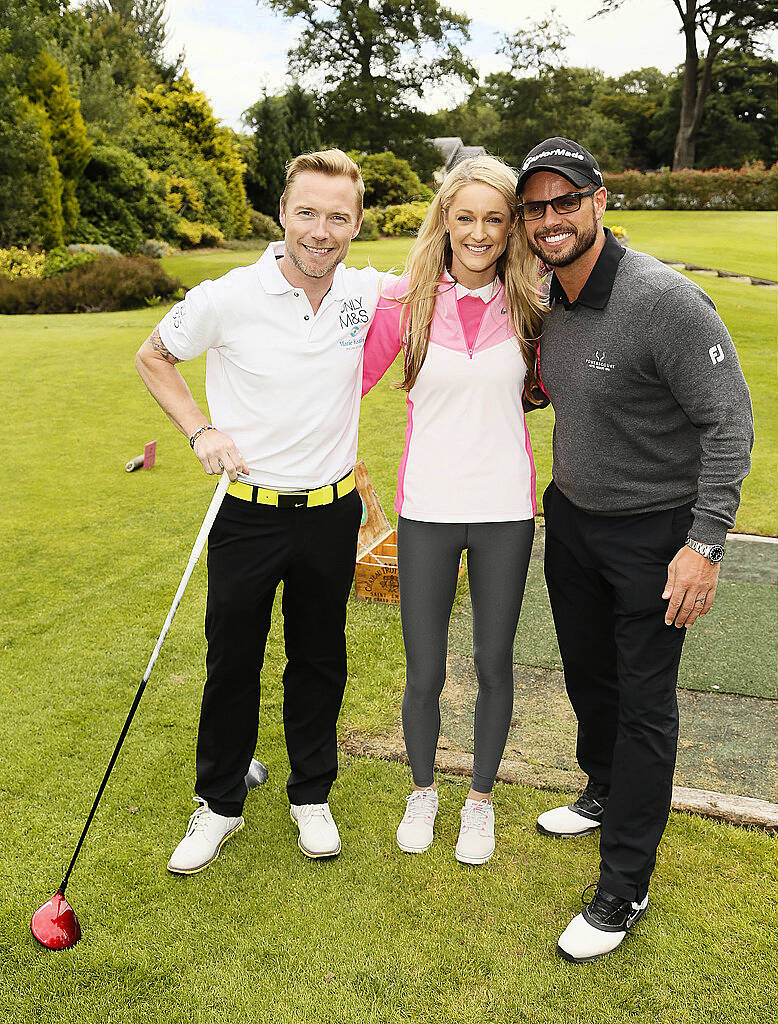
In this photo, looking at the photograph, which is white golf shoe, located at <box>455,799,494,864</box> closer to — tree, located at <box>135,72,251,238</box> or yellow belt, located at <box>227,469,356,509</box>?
yellow belt, located at <box>227,469,356,509</box>

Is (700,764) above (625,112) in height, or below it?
below

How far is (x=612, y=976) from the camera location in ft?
8.98

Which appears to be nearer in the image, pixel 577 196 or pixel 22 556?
pixel 577 196

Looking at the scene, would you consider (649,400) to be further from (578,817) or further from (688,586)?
(578,817)

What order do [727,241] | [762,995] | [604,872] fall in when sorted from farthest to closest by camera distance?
[727,241] → [604,872] → [762,995]

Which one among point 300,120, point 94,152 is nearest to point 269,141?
point 300,120

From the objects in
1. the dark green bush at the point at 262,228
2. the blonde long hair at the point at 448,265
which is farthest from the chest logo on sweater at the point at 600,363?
the dark green bush at the point at 262,228

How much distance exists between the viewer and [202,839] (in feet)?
10.6

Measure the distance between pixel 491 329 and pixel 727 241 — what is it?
2633 cm

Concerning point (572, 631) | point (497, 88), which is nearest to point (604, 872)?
point (572, 631)

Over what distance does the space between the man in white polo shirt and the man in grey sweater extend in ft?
2.26

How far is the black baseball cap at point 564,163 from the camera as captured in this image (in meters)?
2.64

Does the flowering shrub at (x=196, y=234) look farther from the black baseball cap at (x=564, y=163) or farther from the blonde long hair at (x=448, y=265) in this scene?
the black baseball cap at (x=564, y=163)

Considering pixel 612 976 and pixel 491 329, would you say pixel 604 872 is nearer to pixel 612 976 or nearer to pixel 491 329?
pixel 612 976
